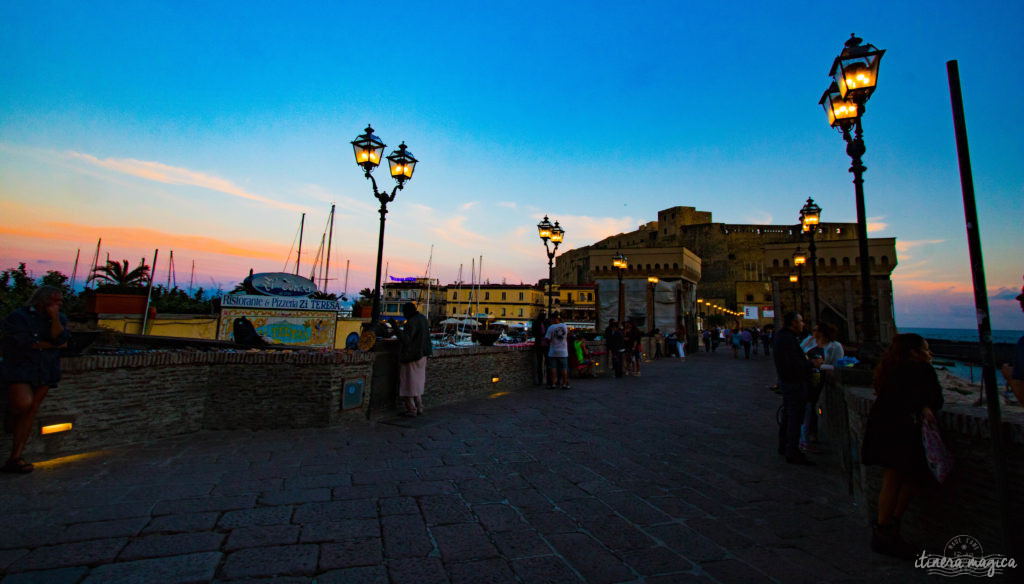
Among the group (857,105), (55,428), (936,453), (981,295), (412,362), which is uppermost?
(857,105)

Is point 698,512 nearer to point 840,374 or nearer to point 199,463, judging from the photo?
point 840,374

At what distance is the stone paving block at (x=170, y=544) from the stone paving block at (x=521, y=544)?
69.0 inches

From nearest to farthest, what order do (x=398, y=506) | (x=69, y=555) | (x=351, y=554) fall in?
(x=69, y=555), (x=351, y=554), (x=398, y=506)

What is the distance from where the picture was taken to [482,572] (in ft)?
8.18

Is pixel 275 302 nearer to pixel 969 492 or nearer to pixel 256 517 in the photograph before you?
pixel 256 517

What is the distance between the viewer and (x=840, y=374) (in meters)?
4.55

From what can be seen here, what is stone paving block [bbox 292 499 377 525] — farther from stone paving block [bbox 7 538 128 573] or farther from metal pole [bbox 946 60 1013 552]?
metal pole [bbox 946 60 1013 552]

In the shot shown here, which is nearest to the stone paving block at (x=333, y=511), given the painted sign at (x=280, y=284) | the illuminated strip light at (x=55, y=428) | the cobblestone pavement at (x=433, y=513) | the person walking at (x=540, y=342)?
the cobblestone pavement at (x=433, y=513)

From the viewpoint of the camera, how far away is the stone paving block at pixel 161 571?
2334 mm

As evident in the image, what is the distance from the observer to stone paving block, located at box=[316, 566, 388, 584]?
7.74 ft

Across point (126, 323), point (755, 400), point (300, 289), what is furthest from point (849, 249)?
point (126, 323)

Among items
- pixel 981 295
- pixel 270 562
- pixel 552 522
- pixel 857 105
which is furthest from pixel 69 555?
pixel 857 105

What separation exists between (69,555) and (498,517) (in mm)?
2563

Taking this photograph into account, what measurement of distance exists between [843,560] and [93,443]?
22.2ft
